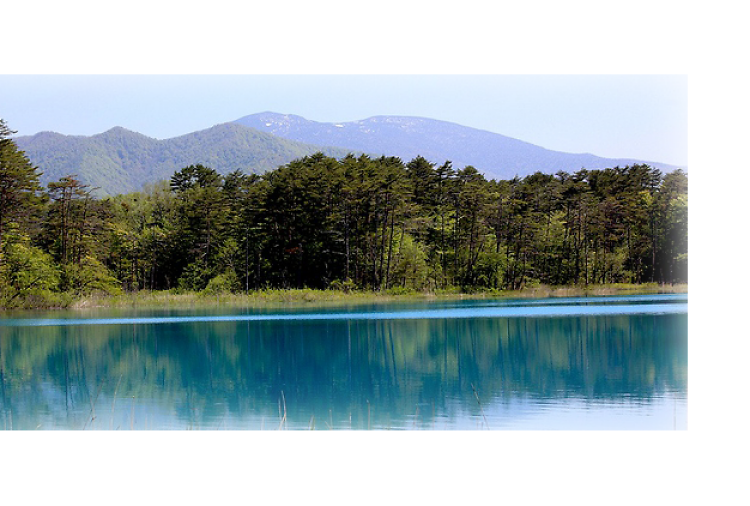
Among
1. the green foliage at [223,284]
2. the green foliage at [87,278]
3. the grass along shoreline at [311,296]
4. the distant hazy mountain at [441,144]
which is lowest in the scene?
the grass along shoreline at [311,296]

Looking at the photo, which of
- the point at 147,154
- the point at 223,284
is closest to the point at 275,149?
the point at 147,154

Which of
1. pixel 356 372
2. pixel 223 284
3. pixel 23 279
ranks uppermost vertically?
pixel 23 279

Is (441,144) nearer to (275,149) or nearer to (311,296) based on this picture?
(311,296)

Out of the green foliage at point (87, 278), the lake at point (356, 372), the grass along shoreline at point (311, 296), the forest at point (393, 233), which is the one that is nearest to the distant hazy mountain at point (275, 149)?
the forest at point (393, 233)

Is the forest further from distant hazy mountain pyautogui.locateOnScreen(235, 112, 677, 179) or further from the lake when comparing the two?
the lake

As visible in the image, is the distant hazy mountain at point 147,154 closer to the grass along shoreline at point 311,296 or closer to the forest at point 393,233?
the forest at point 393,233

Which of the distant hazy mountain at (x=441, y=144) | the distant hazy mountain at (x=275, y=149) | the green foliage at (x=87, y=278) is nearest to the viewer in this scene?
the green foliage at (x=87, y=278)
